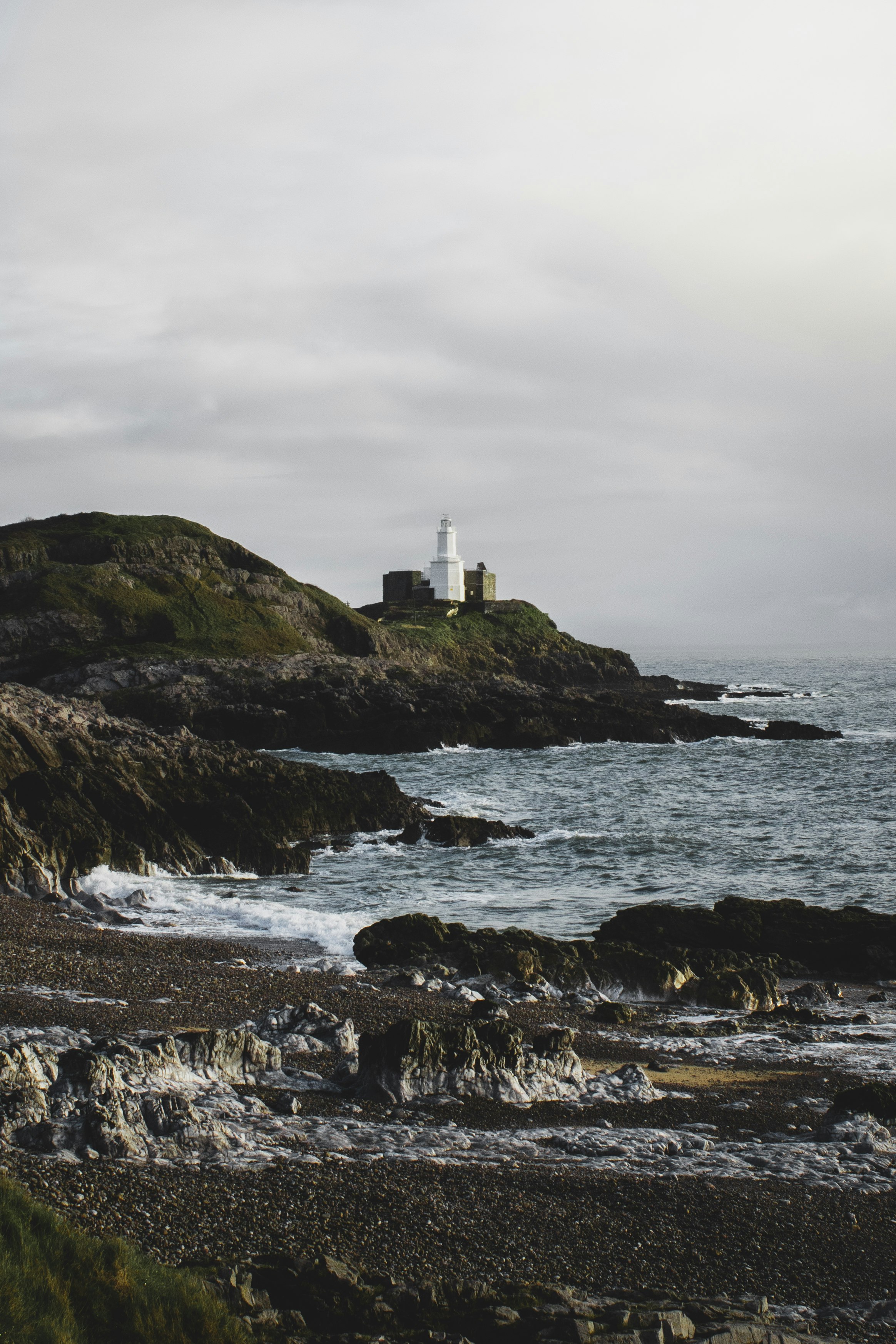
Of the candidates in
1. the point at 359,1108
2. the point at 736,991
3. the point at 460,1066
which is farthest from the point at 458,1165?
the point at 736,991

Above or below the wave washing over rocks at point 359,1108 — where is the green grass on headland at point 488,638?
above

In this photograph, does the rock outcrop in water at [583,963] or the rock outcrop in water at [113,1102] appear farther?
the rock outcrop in water at [583,963]

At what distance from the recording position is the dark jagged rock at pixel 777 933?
19859mm

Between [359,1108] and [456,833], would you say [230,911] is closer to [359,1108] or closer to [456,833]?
[456,833]

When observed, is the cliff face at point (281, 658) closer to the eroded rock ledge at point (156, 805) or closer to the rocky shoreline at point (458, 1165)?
the eroded rock ledge at point (156, 805)

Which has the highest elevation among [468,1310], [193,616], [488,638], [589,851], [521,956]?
[193,616]

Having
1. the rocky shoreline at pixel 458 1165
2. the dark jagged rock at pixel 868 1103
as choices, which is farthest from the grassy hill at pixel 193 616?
the dark jagged rock at pixel 868 1103

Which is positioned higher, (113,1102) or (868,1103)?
(113,1102)

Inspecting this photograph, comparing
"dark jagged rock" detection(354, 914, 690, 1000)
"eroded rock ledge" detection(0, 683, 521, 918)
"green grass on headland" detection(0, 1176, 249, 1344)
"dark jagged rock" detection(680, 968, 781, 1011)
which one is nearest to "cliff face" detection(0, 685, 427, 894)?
"eroded rock ledge" detection(0, 683, 521, 918)

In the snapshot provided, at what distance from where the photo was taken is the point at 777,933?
69.2 ft

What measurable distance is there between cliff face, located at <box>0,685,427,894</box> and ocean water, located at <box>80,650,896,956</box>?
1066mm

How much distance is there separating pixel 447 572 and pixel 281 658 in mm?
49560

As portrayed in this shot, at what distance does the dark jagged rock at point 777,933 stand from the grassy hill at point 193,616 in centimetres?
6039

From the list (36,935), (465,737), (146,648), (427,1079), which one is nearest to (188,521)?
(146,648)
